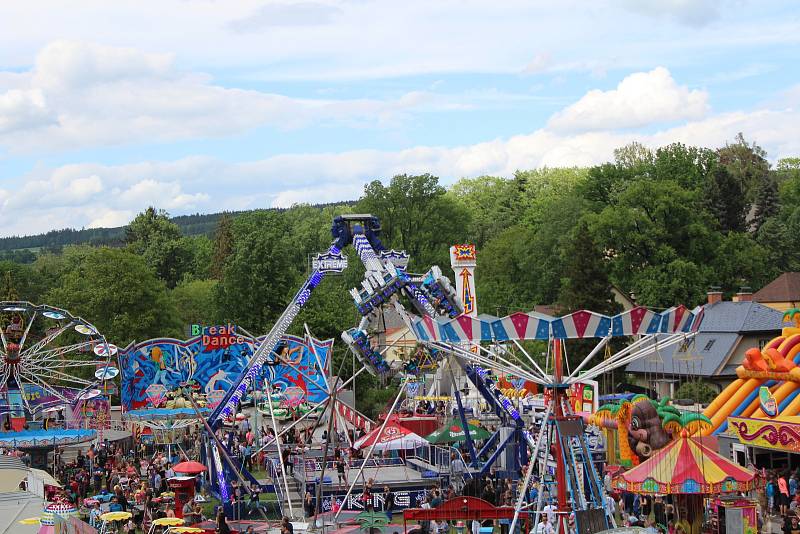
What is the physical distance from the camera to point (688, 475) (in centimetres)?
2448

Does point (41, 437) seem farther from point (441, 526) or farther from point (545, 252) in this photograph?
point (545, 252)

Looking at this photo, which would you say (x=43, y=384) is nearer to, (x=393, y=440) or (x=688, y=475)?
(x=393, y=440)

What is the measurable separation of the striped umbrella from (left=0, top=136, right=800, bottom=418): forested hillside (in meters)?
29.4

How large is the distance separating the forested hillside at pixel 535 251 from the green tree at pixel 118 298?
0.08 meters

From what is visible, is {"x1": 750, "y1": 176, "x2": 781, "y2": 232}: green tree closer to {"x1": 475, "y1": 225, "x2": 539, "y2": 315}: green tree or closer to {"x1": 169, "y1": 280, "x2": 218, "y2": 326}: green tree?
{"x1": 475, "y1": 225, "x2": 539, "y2": 315}: green tree

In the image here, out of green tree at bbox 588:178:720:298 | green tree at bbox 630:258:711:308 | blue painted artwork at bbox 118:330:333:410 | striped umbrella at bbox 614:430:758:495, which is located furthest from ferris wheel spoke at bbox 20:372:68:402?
green tree at bbox 588:178:720:298

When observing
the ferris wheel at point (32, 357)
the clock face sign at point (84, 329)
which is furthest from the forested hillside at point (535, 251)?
the clock face sign at point (84, 329)

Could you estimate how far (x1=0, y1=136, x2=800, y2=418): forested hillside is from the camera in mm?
59969

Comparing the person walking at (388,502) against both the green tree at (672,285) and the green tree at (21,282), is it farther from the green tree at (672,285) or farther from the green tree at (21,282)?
the green tree at (21,282)

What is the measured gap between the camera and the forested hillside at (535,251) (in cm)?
5997

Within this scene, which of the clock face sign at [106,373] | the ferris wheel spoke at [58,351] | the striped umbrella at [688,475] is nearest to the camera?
the striped umbrella at [688,475]

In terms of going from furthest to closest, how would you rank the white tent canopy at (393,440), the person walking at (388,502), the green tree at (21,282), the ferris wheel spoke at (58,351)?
the green tree at (21,282) → the ferris wheel spoke at (58,351) → the white tent canopy at (393,440) → the person walking at (388,502)

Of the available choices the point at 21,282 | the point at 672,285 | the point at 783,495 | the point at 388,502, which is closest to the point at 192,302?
the point at 21,282

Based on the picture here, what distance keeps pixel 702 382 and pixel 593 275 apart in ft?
28.6
